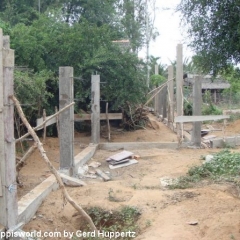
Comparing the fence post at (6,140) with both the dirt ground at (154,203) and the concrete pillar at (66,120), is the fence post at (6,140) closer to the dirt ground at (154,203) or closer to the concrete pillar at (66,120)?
the dirt ground at (154,203)

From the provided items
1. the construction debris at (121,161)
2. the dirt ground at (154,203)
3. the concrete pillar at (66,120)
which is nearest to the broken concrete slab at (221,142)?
the dirt ground at (154,203)

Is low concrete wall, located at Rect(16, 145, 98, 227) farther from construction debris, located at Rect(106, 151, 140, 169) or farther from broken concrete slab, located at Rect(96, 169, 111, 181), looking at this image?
construction debris, located at Rect(106, 151, 140, 169)

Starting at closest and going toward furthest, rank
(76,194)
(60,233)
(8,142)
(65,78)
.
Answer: (8,142) < (60,233) < (76,194) < (65,78)

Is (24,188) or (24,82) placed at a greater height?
(24,82)

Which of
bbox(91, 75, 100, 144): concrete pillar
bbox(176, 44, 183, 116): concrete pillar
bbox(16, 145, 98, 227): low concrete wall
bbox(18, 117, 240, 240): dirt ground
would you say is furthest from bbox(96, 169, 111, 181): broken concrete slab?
bbox(176, 44, 183, 116): concrete pillar

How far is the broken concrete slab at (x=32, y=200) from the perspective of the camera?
5.20 m

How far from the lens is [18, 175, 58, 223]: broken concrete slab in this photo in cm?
520

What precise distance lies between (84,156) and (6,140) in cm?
516

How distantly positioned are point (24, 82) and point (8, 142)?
13.3 feet

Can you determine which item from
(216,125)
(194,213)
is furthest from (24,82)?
(216,125)

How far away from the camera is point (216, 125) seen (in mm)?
18312

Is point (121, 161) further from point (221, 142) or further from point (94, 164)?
point (221, 142)

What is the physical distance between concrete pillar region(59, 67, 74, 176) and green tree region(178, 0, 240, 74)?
8.21 ft

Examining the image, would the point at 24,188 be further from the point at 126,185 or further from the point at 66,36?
the point at 66,36
